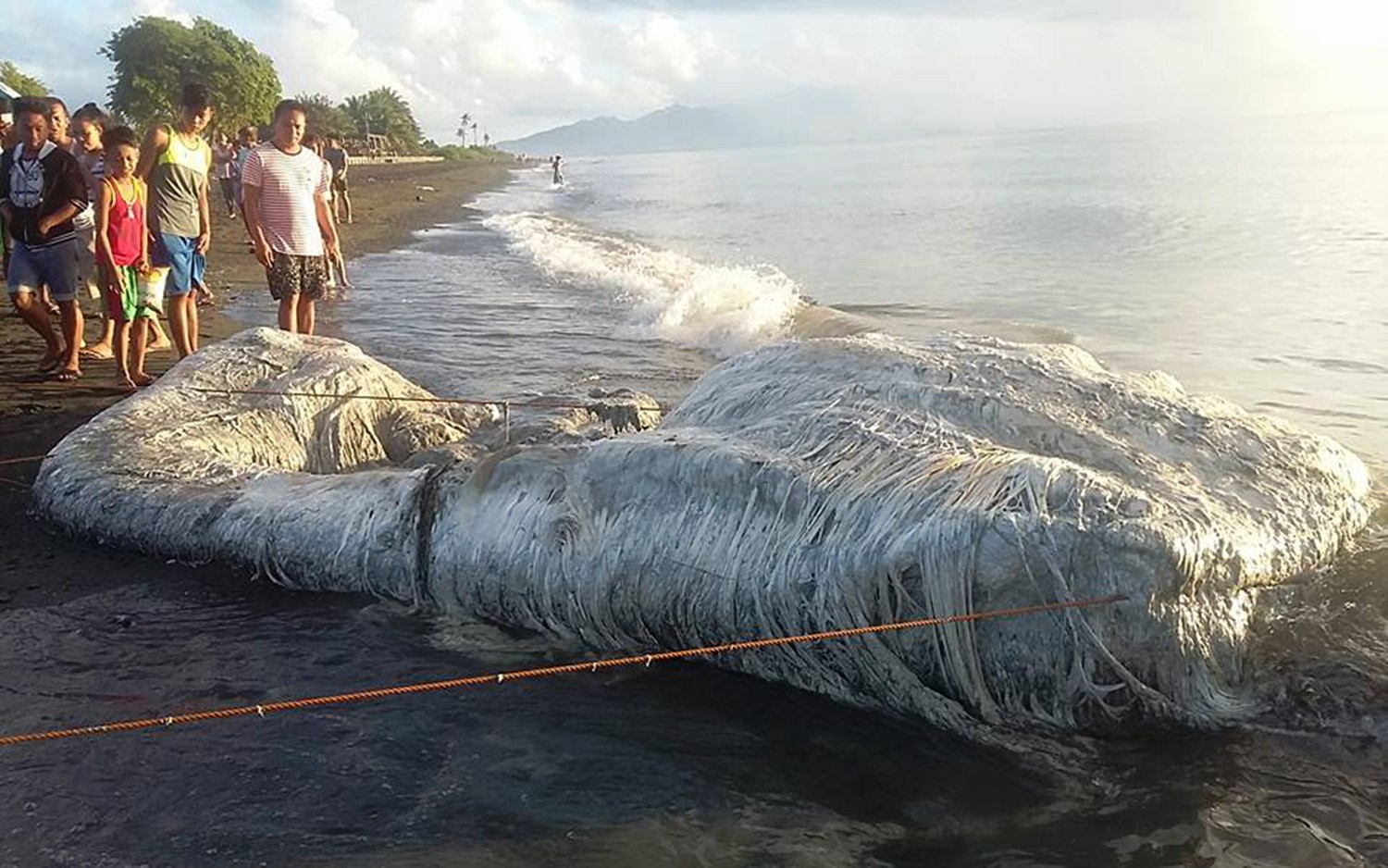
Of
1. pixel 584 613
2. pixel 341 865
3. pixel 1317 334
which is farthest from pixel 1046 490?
pixel 1317 334

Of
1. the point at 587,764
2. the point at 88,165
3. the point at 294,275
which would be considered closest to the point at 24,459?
the point at 294,275

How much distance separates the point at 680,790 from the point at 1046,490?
141 centimetres

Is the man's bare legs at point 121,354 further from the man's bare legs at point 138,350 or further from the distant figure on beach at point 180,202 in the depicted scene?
the distant figure on beach at point 180,202

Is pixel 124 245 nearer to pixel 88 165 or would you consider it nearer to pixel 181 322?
pixel 181 322

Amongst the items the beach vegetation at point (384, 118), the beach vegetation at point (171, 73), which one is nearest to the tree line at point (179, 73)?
the beach vegetation at point (171, 73)

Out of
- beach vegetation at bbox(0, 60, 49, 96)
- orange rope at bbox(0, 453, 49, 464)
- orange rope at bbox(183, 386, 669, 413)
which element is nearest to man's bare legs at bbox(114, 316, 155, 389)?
orange rope at bbox(0, 453, 49, 464)

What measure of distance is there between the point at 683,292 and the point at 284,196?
18.8 ft

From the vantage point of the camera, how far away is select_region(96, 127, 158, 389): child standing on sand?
7797 mm

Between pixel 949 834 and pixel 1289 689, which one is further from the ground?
pixel 1289 689

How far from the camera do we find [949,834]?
292 centimetres

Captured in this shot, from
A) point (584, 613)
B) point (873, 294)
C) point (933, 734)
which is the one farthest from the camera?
point (873, 294)

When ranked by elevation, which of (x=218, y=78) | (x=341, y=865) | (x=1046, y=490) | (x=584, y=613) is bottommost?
(x=341, y=865)

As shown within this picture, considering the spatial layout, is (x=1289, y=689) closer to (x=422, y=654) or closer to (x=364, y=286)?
(x=422, y=654)

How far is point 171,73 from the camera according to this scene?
6838 centimetres
